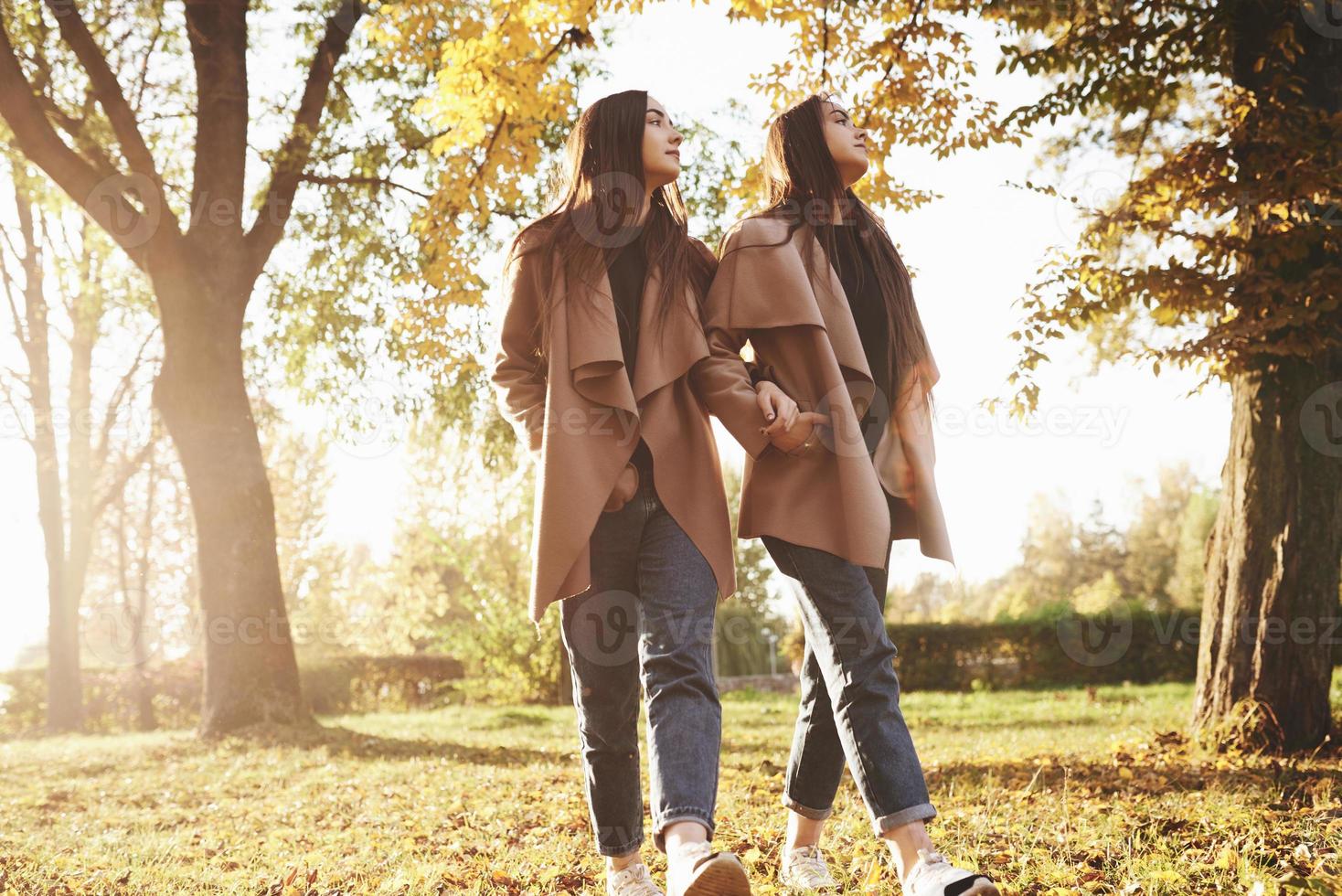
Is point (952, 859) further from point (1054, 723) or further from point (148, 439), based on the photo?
point (148, 439)

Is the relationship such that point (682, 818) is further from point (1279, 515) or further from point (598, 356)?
point (1279, 515)

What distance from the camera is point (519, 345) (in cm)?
279

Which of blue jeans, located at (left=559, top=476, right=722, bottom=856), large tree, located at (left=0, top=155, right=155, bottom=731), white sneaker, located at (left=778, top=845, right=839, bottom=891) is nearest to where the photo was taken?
blue jeans, located at (left=559, top=476, right=722, bottom=856)

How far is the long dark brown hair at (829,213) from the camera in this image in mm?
2977

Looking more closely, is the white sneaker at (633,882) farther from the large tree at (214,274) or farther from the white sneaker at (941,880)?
the large tree at (214,274)

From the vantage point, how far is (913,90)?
6895mm

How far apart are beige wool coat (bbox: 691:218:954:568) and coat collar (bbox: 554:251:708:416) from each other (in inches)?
3.7

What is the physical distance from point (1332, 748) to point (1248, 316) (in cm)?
225

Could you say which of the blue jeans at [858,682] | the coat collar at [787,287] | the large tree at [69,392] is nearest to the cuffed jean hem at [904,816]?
the blue jeans at [858,682]

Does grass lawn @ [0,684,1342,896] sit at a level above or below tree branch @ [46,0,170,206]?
below

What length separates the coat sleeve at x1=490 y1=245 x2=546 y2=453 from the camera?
274 cm

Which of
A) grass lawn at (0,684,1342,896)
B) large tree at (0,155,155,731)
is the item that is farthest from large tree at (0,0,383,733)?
large tree at (0,155,155,731)

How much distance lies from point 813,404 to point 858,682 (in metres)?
0.71

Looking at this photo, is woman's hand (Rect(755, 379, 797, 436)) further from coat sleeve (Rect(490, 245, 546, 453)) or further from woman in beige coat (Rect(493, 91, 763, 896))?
coat sleeve (Rect(490, 245, 546, 453))
